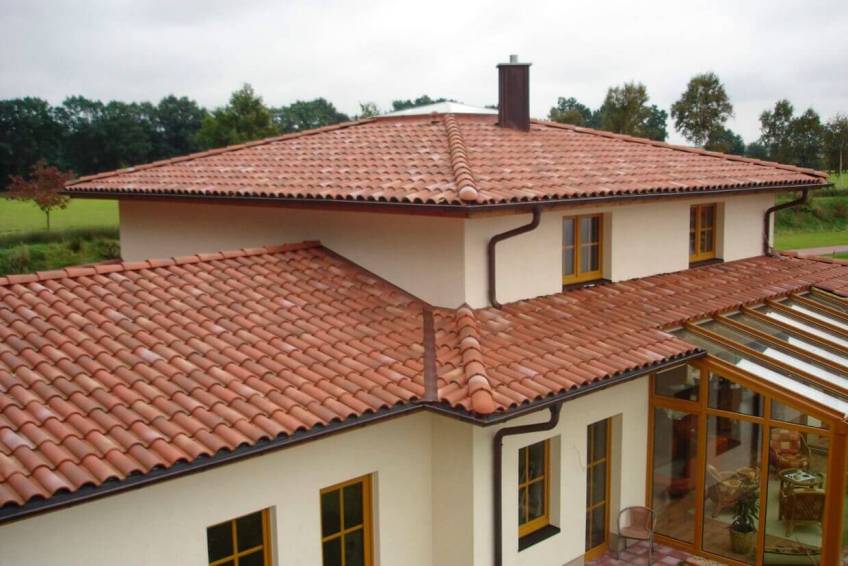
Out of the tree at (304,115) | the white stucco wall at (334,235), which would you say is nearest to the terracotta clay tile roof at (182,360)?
the white stucco wall at (334,235)

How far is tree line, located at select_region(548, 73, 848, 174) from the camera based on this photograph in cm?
5550

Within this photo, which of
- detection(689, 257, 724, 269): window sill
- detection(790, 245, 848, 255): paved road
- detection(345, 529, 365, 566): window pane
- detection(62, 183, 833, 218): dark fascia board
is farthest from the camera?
detection(790, 245, 848, 255): paved road

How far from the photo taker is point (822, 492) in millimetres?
10266

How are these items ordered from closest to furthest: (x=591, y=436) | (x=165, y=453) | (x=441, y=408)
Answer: (x=165, y=453)
(x=441, y=408)
(x=591, y=436)

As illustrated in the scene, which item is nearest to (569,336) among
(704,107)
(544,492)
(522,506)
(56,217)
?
(544,492)

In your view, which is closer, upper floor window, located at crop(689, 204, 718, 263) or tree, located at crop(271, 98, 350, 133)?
upper floor window, located at crop(689, 204, 718, 263)

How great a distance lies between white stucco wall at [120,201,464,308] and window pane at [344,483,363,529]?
9.10 ft

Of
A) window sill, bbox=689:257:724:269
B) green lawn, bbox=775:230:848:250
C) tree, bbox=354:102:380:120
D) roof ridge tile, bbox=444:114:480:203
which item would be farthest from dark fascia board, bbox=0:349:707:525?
tree, bbox=354:102:380:120

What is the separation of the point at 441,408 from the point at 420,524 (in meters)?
1.99

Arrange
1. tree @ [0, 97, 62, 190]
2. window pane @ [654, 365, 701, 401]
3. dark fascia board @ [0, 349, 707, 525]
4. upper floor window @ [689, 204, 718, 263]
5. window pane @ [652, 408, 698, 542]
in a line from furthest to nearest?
tree @ [0, 97, 62, 190] < upper floor window @ [689, 204, 718, 263] < window pane @ [652, 408, 698, 542] < window pane @ [654, 365, 701, 401] < dark fascia board @ [0, 349, 707, 525]

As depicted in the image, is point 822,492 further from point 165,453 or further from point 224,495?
point 165,453

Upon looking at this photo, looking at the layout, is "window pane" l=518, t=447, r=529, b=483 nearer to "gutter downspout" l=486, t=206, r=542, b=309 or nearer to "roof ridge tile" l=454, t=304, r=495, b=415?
"roof ridge tile" l=454, t=304, r=495, b=415

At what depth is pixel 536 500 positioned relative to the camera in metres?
10.4

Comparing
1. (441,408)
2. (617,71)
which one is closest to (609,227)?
(441,408)
